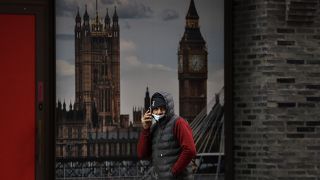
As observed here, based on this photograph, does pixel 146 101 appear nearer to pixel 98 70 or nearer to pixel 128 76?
pixel 128 76

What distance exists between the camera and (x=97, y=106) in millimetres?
9734

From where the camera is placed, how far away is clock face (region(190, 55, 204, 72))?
10.1 meters

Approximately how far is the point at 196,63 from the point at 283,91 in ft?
4.09

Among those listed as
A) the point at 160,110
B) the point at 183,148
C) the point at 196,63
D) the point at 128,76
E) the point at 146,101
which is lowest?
the point at 183,148

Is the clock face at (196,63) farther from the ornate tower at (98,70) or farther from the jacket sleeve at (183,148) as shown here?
the jacket sleeve at (183,148)

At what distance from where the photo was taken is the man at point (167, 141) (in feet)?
24.9

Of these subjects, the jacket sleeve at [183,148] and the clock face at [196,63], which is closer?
the jacket sleeve at [183,148]

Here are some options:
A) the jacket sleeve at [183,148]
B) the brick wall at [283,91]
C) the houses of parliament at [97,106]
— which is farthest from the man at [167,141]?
the brick wall at [283,91]

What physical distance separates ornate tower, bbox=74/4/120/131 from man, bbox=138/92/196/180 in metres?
1.87

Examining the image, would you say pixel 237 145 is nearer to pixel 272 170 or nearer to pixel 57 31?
pixel 272 170

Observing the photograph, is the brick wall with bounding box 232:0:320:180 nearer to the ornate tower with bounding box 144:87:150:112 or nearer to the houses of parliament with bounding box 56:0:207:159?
the houses of parliament with bounding box 56:0:207:159

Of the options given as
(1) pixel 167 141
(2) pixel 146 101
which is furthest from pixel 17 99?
(1) pixel 167 141

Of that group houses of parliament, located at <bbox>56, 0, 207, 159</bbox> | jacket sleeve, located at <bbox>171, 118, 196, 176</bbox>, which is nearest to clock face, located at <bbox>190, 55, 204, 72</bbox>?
houses of parliament, located at <bbox>56, 0, 207, 159</bbox>

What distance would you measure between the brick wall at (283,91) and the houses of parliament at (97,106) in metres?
1.12
